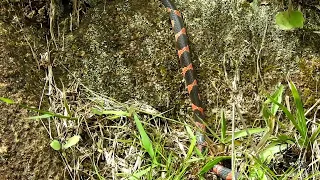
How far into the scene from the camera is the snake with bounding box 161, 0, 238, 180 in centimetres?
306

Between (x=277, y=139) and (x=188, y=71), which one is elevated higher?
(x=188, y=71)

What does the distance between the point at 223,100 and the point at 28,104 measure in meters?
1.30

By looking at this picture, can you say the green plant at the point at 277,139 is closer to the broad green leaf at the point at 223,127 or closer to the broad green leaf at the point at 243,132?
the broad green leaf at the point at 243,132

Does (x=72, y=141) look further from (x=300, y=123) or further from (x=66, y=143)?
(x=300, y=123)

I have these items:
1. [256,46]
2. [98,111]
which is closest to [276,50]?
[256,46]

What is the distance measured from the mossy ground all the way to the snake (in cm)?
6

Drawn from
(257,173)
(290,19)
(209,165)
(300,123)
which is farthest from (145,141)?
(290,19)

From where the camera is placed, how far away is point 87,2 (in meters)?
3.31

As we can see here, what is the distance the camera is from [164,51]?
10.8 ft

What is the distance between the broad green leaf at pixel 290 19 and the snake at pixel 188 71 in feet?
2.13

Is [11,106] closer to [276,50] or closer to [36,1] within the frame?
[36,1]

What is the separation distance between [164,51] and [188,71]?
24 centimetres

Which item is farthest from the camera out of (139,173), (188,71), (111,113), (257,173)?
(188,71)

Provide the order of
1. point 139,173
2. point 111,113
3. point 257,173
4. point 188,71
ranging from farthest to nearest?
1. point 188,71
2. point 111,113
3. point 139,173
4. point 257,173
